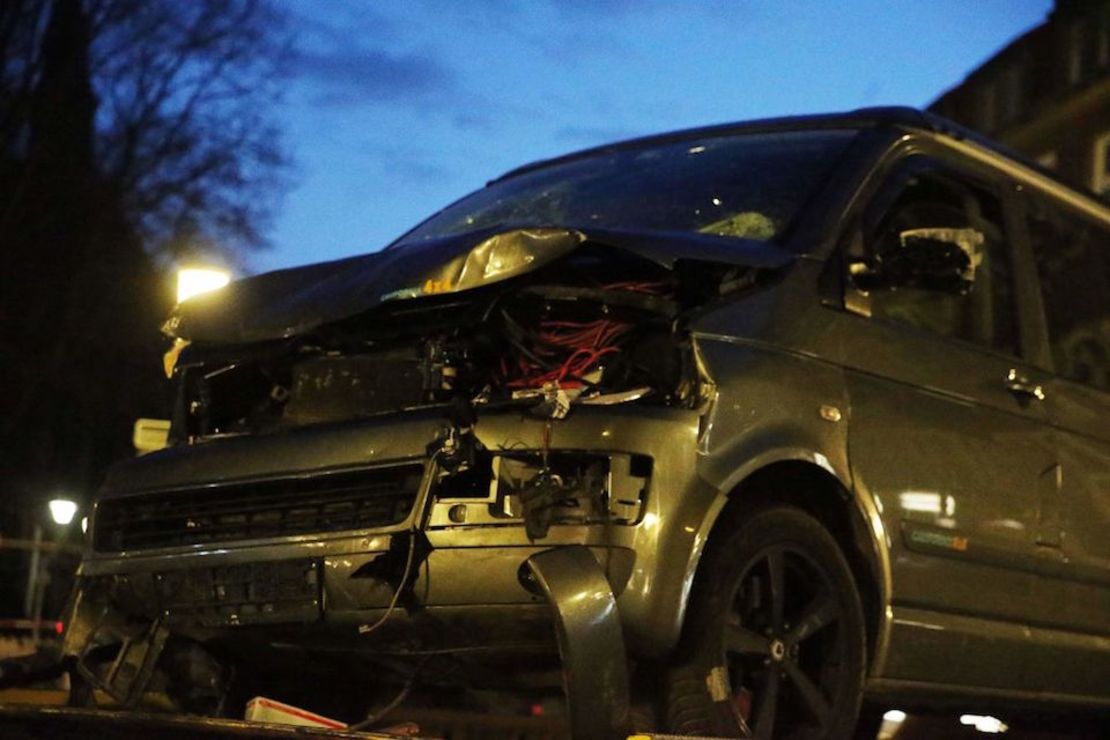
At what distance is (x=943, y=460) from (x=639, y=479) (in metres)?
1.49

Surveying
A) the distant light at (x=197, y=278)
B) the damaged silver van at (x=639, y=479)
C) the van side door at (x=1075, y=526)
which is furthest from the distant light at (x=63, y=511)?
the van side door at (x=1075, y=526)

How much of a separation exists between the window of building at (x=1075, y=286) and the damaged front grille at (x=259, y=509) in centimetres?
300

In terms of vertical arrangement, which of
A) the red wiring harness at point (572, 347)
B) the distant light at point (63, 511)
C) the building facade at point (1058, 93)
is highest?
the building facade at point (1058, 93)

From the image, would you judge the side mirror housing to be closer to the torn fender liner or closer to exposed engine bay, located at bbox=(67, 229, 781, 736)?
exposed engine bay, located at bbox=(67, 229, 781, 736)

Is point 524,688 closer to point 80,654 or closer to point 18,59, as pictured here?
point 80,654

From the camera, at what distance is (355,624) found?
4.47m

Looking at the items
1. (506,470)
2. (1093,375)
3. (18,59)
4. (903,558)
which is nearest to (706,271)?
(506,470)

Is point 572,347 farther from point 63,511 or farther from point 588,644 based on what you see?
point 63,511

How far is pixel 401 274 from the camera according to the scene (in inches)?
181

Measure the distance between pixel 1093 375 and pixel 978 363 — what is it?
1.33m

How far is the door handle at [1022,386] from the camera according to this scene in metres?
5.77

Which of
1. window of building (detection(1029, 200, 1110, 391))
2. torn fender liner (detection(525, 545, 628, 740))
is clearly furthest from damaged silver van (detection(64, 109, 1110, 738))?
window of building (detection(1029, 200, 1110, 391))

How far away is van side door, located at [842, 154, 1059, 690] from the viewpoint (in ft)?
16.9

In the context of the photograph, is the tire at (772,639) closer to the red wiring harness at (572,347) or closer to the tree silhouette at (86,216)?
the red wiring harness at (572,347)
